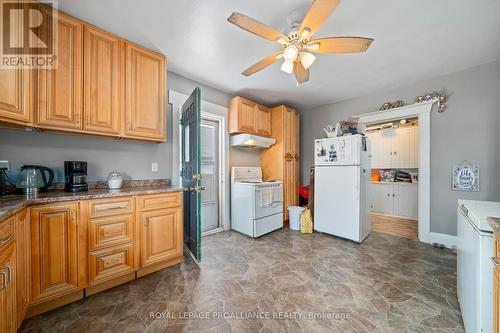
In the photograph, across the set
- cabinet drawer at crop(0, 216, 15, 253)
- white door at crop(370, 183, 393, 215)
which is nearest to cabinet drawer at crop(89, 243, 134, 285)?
cabinet drawer at crop(0, 216, 15, 253)

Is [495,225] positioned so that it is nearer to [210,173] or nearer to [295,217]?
[295,217]

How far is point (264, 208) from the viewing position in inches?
128

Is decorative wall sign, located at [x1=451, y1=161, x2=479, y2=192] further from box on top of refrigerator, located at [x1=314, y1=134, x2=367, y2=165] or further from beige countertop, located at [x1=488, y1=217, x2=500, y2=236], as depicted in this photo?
beige countertop, located at [x1=488, y1=217, x2=500, y2=236]

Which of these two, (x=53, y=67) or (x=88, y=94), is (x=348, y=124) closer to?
(x=88, y=94)

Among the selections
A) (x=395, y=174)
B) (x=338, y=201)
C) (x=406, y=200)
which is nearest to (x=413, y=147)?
(x=395, y=174)

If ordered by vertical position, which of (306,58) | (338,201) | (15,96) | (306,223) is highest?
(306,58)

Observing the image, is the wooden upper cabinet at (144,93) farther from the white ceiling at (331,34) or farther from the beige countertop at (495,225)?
the beige countertop at (495,225)

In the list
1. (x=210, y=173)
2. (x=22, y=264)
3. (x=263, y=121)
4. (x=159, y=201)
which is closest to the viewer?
(x=22, y=264)

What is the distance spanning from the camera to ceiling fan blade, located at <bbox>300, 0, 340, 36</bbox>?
126cm

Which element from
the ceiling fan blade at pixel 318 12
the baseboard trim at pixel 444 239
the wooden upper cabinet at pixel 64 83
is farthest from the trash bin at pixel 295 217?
the wooden upper cabinet at pixel 64 83

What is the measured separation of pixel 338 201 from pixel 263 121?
203cm

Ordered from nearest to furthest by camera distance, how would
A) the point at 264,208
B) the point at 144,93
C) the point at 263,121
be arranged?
the point at 144,93
the point at 264,208
the point at 263,121

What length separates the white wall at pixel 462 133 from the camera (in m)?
2.52

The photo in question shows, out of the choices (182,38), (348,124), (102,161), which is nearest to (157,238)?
(102,161)
